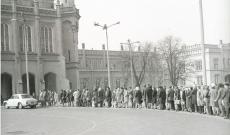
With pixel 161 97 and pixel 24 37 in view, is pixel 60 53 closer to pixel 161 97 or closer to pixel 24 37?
pixel 24 37

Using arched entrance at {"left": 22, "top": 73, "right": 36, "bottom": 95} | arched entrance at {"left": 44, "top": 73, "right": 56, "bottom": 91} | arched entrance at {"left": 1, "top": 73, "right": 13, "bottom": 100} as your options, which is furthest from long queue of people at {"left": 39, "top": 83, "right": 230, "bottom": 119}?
arched entrance at {"left": 44, "top": 73, "right": 56, "bottom": 91}

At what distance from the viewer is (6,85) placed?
5591 cm

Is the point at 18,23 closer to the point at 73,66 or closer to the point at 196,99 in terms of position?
the point at 73,66

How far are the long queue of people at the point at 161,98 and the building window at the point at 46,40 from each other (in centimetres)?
1629

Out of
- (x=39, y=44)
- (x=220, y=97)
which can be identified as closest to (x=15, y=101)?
(x=39, y=44)

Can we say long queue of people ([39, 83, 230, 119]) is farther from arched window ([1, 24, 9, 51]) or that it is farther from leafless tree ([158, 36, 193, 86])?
leafless tree ([158, 36, 193, 86])

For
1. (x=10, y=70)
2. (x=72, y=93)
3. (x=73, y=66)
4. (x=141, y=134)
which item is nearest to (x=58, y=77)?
(x=73, y=66)

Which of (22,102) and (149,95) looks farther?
(22,102)

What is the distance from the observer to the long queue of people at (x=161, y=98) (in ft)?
69.7

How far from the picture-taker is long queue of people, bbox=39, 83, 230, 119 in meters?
21.2

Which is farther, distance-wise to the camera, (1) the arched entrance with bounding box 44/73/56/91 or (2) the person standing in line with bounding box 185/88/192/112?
(1) the arched entrance with bounding box 44/73/56/91

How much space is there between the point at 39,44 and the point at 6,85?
6.67 meters

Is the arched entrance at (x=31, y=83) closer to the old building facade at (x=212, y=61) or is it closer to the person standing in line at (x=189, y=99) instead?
the old building facade at (x=212, y=61)

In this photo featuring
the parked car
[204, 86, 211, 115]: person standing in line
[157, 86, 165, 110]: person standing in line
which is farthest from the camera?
the parked car
